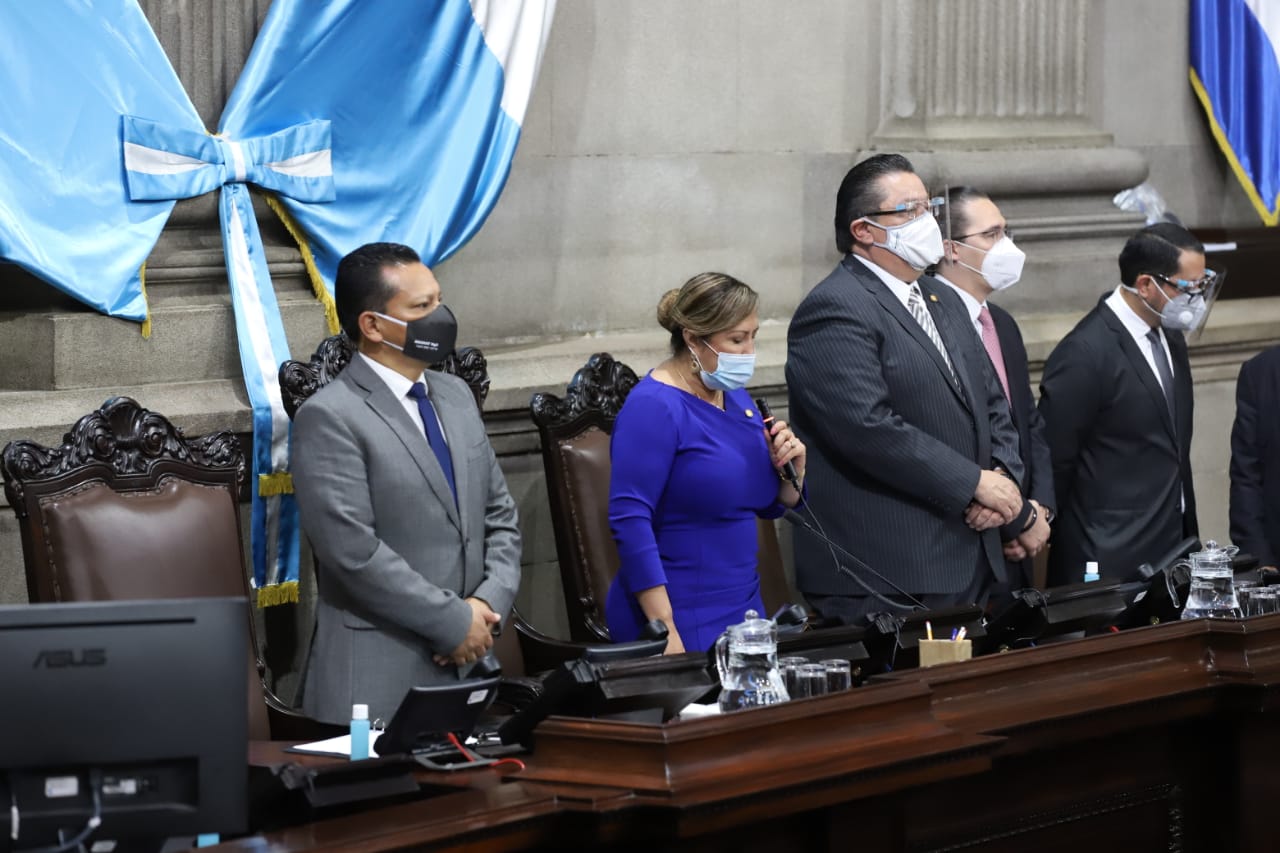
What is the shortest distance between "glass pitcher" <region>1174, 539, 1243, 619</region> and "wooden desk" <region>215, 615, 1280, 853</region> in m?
0.17

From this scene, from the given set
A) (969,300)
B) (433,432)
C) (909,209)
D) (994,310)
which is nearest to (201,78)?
(433,432)

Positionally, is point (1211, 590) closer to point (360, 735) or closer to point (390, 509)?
point (390, 509)

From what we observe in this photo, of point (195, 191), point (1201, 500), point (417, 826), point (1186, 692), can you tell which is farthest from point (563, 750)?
point (1201, 500)

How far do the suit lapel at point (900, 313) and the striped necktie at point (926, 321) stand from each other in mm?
17

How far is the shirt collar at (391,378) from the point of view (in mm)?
4059

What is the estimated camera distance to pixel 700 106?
6.12 metres

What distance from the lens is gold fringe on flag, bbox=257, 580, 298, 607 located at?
4.75m

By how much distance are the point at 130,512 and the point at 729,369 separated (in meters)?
1.31

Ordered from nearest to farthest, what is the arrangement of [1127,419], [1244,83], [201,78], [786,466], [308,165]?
[786,466], [201,78], [308,165], [1127,419], [1244,83]

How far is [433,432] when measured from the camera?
4086 millimetres

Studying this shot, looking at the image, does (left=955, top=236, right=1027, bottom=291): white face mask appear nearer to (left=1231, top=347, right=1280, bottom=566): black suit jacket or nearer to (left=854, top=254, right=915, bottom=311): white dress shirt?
(left=854, top=254, right=915, bottom=311): white dress shirt

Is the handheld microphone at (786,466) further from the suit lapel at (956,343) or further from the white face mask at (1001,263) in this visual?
the white face mask at (1001,263)

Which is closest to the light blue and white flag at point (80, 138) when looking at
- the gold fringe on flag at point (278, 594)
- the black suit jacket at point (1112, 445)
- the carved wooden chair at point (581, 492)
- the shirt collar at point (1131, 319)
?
the gold fringe on flag at point (278, 594)

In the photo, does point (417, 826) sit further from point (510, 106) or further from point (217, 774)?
point (510, 106)
